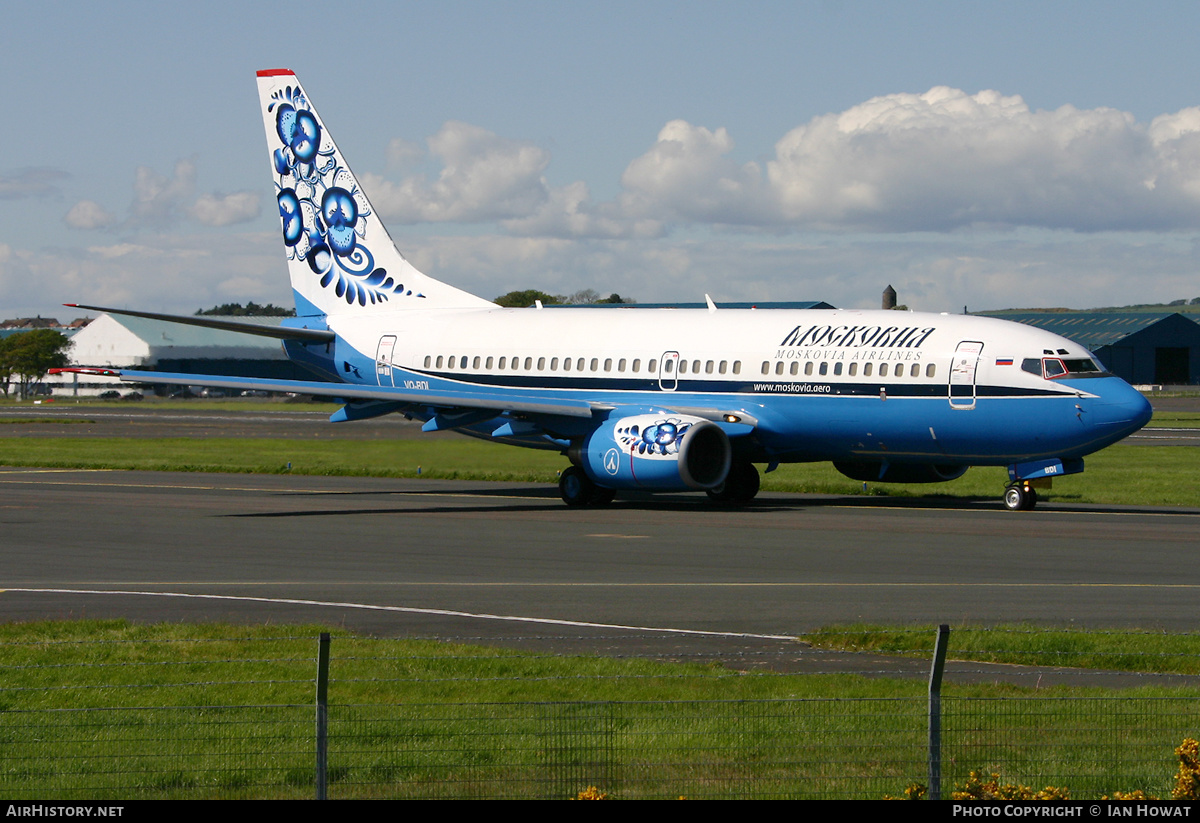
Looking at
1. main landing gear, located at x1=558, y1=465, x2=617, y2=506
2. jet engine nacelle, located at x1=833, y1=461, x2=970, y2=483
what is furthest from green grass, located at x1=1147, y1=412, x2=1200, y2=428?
main landing gear, located at x1=558, y1=465, x2=617, y2=506

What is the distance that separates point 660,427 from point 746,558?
9354mm

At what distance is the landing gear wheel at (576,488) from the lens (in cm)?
3672

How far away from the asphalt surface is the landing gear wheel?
34 cm

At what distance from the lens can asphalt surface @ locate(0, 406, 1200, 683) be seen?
18.5 meters

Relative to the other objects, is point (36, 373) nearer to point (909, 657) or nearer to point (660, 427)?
point (660, 427)

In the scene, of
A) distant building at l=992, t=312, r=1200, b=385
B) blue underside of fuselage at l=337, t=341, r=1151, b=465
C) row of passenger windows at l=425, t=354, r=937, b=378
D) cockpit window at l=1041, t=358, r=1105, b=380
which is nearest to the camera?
blue underside of fuselage at l=337, t=341, r=1151, b=465

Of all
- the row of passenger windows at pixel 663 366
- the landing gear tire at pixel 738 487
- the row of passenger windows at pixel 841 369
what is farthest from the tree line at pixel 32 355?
the row of passenger windows at pixel 841 369

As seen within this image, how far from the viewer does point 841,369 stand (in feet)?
112

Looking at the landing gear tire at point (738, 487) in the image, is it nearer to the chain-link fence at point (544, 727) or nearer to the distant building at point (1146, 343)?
the chain-link fence at point (544, 727)

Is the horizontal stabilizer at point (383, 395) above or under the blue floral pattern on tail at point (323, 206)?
under

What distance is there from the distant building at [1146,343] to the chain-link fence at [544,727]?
134 metres

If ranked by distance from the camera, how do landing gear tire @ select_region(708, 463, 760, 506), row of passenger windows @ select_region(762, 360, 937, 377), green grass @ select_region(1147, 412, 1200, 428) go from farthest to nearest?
green grass @ select_region(1147, 412, 1200, 428) < landing gear tire @ select_region(708, 463, 760, 506) < row of passenger windows @ select_region(762, 360, 937, 377)

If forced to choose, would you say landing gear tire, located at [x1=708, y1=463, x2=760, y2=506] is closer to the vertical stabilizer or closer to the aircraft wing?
the aircraft wing

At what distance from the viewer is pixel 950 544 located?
27.2 meters
